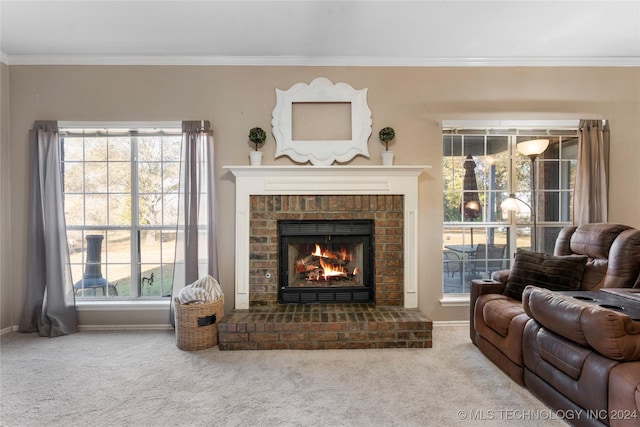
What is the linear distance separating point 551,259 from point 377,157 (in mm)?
1739

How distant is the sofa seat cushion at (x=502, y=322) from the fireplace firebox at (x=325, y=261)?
103cm

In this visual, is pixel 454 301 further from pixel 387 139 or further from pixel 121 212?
pixel 121 212

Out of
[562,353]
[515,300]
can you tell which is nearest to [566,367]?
[562,353]

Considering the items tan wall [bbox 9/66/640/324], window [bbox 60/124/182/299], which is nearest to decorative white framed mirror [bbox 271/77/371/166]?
tan wall [bbox 9/66/640/324]

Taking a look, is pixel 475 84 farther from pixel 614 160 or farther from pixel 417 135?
pixel 614 160

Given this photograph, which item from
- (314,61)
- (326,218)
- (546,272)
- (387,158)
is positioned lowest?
(546,272)

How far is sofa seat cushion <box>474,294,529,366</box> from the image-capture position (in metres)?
2.16

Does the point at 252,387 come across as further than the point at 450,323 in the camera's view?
No

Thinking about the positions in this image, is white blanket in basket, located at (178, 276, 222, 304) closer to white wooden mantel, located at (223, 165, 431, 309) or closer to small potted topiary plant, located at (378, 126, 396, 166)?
white wooden mantel, located at (223, 165, 431, 309)

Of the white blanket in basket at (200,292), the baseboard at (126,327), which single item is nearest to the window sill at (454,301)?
the white blanket in basket at (200,292)

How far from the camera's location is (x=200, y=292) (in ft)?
9.43

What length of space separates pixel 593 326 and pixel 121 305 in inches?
150

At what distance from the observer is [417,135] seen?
3.34 metres

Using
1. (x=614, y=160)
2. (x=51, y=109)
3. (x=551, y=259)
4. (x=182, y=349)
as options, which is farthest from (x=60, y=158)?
(x=614, y=160)
